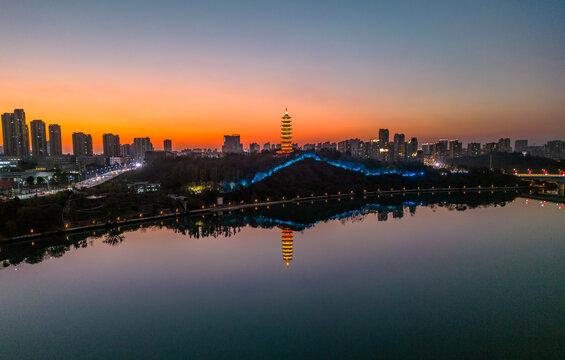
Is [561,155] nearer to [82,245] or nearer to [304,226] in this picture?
[304,226]

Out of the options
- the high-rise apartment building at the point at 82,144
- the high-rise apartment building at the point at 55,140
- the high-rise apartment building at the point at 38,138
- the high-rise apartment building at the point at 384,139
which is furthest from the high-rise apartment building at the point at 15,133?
the high-rise apartment building at the point at 384,139

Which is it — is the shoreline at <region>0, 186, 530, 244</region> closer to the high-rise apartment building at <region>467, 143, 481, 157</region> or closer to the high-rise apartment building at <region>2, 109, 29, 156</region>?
the high-rise apartment building at <region>467, 143, 481, 157</region>

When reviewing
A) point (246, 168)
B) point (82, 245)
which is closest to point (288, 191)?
point (246, 168)

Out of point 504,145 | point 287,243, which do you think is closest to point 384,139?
point 504,145

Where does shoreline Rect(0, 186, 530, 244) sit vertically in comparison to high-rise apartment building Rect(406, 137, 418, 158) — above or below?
below

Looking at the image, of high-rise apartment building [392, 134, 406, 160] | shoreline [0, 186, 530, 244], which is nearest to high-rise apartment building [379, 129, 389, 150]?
high-rise apartment building [392, 134, 406, 160]

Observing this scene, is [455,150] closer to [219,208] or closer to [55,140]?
[219,208]

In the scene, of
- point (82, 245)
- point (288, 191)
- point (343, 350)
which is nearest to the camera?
point (343, 350)
